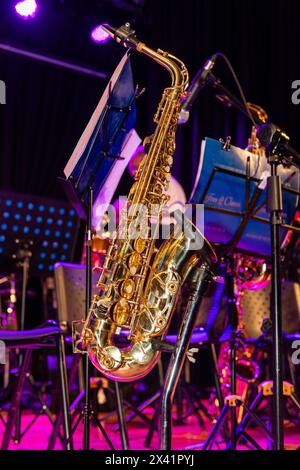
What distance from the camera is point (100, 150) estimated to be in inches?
108

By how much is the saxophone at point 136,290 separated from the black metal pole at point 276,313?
1.25 ft

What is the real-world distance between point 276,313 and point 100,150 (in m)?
1.04

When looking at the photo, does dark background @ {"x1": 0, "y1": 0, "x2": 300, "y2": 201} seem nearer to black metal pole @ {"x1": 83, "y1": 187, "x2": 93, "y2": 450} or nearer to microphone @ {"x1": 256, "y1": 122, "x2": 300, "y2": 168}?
black metal pole @ {"x1": 83, "y1": 187, "x2": 93, "y2": 450}

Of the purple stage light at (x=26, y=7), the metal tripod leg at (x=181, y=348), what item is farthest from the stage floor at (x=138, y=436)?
the purple stage light at (x=26, y=7)

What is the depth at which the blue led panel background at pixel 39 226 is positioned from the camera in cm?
388

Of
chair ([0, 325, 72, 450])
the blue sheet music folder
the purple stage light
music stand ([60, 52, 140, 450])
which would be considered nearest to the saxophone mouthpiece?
music stand ([60, 52, 140, 450])

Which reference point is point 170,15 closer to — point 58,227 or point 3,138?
point 3,138

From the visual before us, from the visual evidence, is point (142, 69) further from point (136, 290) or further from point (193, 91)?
point (136, 290)

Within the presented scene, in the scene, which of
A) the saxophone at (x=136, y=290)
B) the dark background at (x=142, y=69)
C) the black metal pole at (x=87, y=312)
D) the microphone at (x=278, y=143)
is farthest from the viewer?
the dark background at (x=142, y=69)

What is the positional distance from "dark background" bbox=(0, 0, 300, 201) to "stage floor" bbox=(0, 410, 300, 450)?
2.58m

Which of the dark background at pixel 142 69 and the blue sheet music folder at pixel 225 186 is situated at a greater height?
the dark background at pixel 142 69

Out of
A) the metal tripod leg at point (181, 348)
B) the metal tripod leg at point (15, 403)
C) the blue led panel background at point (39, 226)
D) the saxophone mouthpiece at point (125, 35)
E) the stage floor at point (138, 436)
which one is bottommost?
the stage floor at point (138, 436)

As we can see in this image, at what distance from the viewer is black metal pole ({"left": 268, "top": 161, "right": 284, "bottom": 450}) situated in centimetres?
238

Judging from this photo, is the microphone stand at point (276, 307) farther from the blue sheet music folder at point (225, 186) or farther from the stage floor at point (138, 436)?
the stage floor at point (138, 436)
